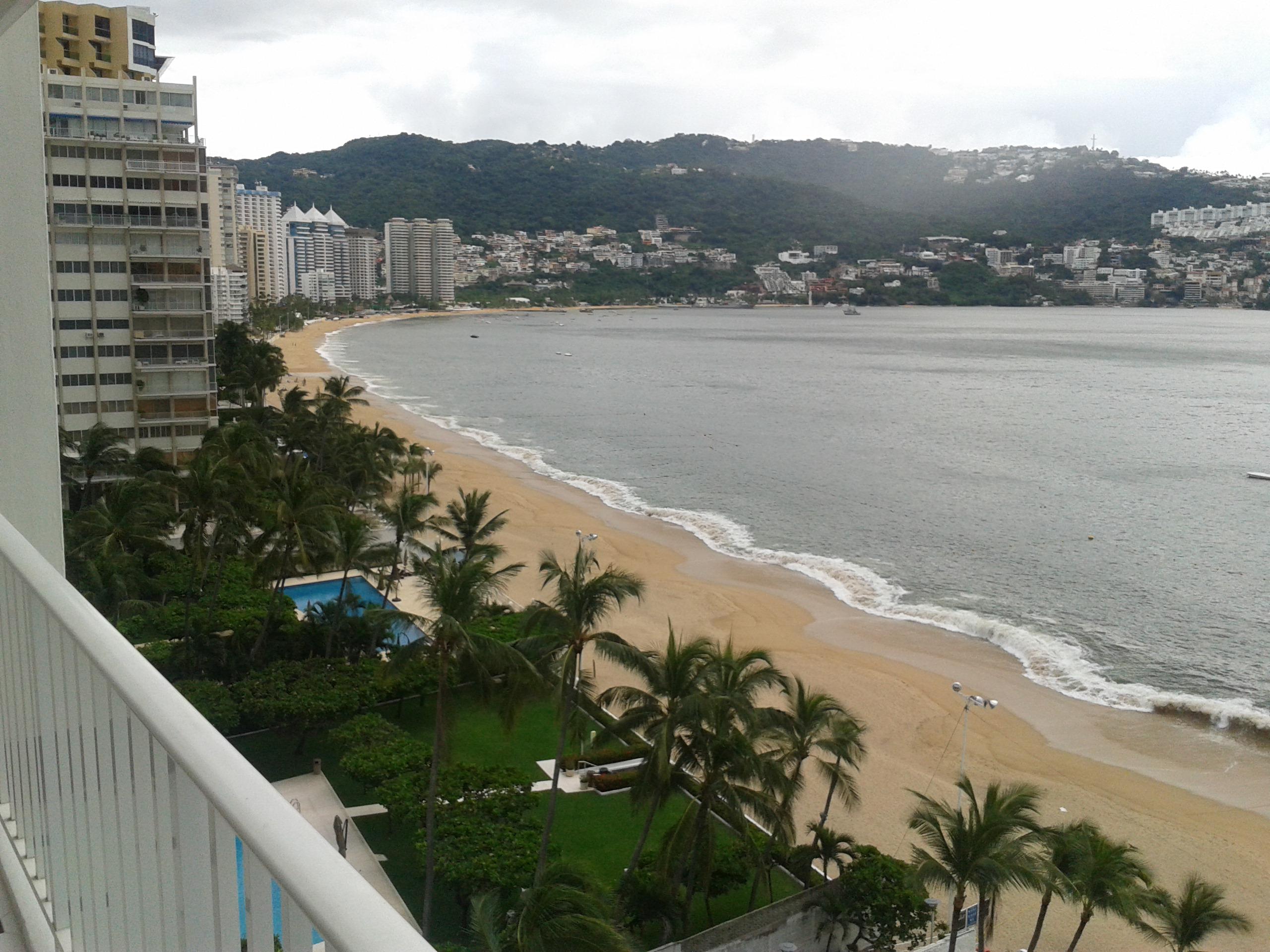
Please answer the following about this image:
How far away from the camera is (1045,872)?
11336 mm

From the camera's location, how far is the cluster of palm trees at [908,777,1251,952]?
10953 mm

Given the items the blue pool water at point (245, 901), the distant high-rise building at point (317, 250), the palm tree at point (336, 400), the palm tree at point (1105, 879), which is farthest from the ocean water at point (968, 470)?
the distant high-rise building at point (317, 250)

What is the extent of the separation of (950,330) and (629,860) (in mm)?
130862

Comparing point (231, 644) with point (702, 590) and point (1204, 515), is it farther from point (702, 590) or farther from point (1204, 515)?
point (1204, 515)

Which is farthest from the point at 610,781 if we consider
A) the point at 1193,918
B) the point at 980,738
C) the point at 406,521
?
the point at 980,738

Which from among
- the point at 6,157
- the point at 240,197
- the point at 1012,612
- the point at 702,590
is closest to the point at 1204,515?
the point at 1012,612

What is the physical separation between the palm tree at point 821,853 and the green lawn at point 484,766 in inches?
15.8

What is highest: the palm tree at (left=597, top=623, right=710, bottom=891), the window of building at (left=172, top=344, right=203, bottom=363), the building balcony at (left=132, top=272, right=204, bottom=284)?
the building balcony at (left=132, top=272, right=204, bottom=284)

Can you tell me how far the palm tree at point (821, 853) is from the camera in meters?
13.1

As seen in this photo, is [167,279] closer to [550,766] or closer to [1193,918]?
[550,766]

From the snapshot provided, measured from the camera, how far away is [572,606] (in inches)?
515

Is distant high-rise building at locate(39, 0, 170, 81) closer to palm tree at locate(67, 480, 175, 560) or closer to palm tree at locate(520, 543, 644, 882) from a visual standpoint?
palm tree at locate(67, 480, 175, 560)

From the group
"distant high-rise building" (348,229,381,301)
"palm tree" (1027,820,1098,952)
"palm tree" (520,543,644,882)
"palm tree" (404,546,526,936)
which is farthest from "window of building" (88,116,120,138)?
Result: "distant high-rise building" (348,229,381,301)

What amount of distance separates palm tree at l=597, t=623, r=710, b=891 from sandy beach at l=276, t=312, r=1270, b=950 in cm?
492
